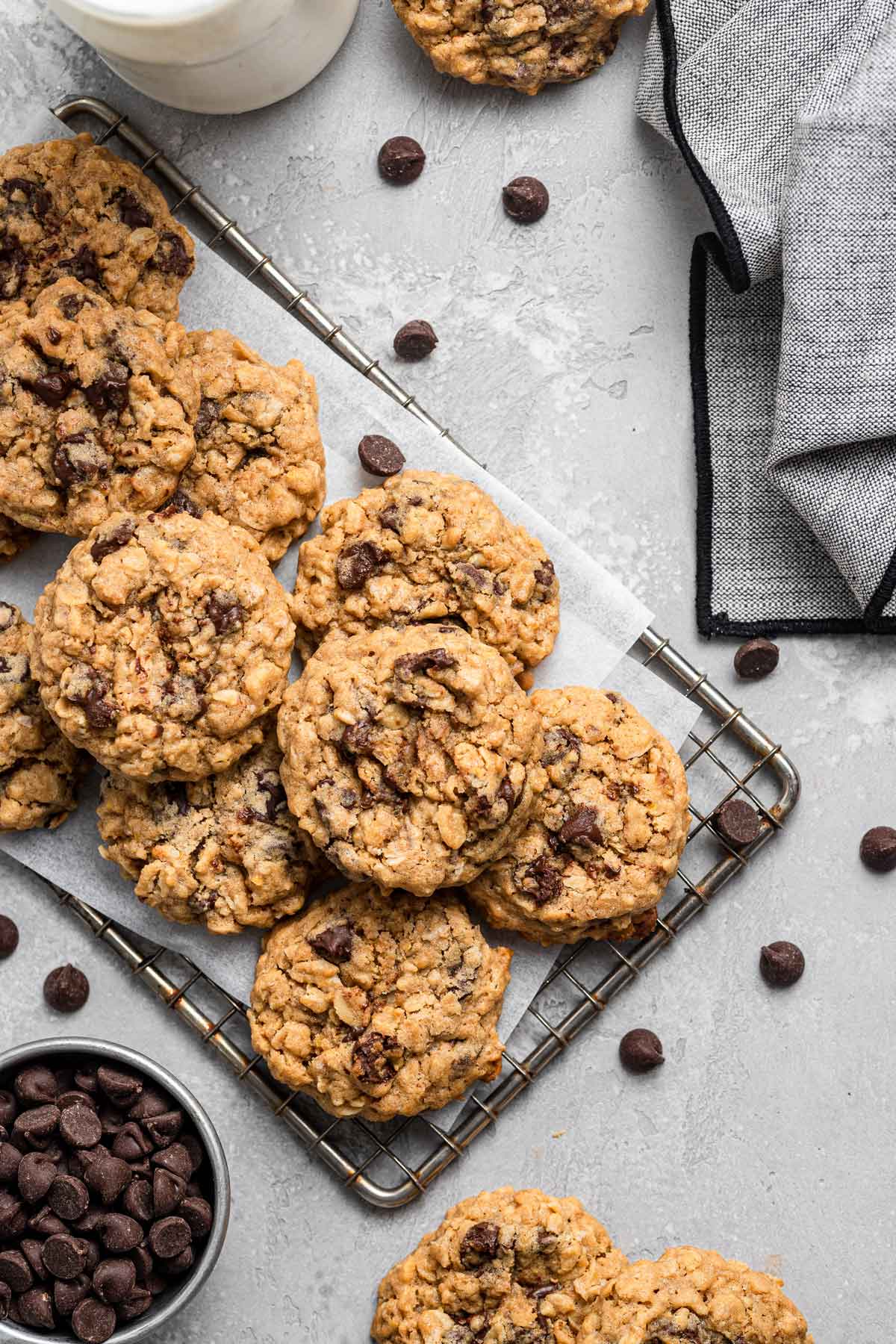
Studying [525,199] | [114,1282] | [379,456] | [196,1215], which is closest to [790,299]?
[525,199]

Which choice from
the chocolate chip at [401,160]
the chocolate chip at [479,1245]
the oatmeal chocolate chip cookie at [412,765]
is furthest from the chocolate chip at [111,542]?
the chocolate chip at [479,1245]

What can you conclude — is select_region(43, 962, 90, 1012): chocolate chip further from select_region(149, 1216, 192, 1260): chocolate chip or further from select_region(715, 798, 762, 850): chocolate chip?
select_region(715, 798, 762, 850): chocolate chip

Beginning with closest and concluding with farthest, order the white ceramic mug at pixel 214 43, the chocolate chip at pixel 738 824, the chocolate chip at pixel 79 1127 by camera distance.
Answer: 1. the white ceramic mug at pixel 214 43
2. the chocolate chip at pixel 79 1127
3. the chocolate chip at pixel 738 824

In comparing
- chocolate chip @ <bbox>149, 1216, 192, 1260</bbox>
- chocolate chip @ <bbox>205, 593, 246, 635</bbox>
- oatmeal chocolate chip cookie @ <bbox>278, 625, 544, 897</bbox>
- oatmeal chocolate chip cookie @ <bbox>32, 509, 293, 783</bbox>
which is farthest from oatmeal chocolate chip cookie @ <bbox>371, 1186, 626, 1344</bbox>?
chocolate chip @ <bbox>205, 593, 246, 635</bbox>

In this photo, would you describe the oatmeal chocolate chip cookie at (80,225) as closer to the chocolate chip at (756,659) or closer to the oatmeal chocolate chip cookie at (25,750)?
the oatmeal chocolate chip cookie at (25,750)

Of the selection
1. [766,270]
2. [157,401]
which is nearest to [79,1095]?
[157,401]

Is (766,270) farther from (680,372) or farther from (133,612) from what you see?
(133,612)
